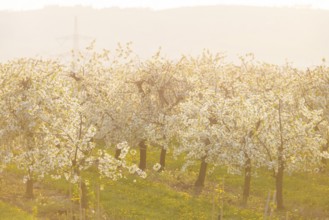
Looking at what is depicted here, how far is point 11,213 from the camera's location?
3023 centimetres

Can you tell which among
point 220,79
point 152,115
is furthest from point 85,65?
point 220,79

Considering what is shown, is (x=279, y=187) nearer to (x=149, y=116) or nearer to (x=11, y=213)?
Answer: (x=149, y=116)

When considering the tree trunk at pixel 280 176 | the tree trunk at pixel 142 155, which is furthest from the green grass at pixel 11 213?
the tree trunk at pixel 280 176

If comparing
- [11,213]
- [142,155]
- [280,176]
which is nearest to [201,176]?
[142,155]

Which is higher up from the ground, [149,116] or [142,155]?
[149,116]

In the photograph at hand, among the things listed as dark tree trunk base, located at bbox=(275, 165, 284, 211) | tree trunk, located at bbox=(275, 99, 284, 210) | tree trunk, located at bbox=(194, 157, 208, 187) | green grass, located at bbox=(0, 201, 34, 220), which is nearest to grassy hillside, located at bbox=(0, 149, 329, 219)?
green grass, located at bbox=(0, 201, 34, 220)

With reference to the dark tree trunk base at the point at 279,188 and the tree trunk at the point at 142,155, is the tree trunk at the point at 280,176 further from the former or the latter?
the tree trunk at the point at 142,155

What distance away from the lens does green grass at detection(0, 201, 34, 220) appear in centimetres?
2922

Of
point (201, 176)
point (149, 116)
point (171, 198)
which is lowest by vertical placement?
point (171, 198)

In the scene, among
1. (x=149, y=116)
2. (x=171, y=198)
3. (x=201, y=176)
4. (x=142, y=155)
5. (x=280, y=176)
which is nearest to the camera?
(x=280, y=176)

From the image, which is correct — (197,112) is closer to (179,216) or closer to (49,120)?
(179,216)

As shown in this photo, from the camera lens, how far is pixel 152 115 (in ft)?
148

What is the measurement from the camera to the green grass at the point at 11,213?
2922 centimetres

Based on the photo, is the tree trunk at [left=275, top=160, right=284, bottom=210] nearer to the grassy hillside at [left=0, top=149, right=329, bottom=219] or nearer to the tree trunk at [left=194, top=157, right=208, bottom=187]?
the grassy hillside at [left=0, top=149, right=329, bottom=219]
